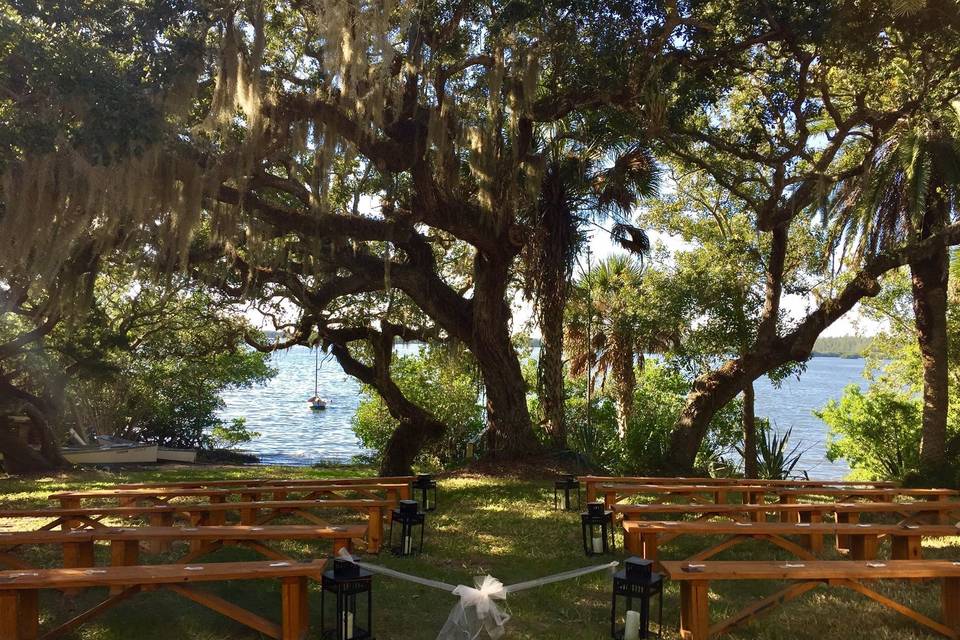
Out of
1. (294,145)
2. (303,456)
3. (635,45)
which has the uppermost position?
(635,45)

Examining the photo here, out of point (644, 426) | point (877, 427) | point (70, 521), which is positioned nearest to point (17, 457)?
point (70, 521)

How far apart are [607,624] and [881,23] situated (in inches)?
287

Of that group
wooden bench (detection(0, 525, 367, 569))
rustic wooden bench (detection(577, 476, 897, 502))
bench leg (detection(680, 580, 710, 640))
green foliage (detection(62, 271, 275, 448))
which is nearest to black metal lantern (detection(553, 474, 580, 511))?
rustic wooden bench (detection(577, 476, 897, 502))

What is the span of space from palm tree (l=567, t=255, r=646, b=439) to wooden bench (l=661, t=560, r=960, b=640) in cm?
961

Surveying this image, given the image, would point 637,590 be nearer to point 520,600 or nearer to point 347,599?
point 520,600

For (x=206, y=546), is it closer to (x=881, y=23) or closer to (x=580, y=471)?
(x=580, y=471)

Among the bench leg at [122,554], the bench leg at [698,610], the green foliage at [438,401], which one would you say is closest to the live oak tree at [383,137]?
the bench leg at [122,554]

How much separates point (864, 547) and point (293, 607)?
12.6ft

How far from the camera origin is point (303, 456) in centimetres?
2553

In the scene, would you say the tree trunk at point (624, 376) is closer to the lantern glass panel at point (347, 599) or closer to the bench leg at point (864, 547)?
the bench leg at point (864, 547)

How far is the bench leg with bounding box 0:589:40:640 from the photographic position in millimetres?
3514

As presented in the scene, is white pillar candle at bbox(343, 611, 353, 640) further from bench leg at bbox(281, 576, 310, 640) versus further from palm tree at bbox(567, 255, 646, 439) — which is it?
palm tree at bbox(567, 255, 646, 439)

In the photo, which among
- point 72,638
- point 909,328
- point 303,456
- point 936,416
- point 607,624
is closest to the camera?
point 72,638

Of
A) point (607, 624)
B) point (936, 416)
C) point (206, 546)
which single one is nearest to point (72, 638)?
point (206, 546)
